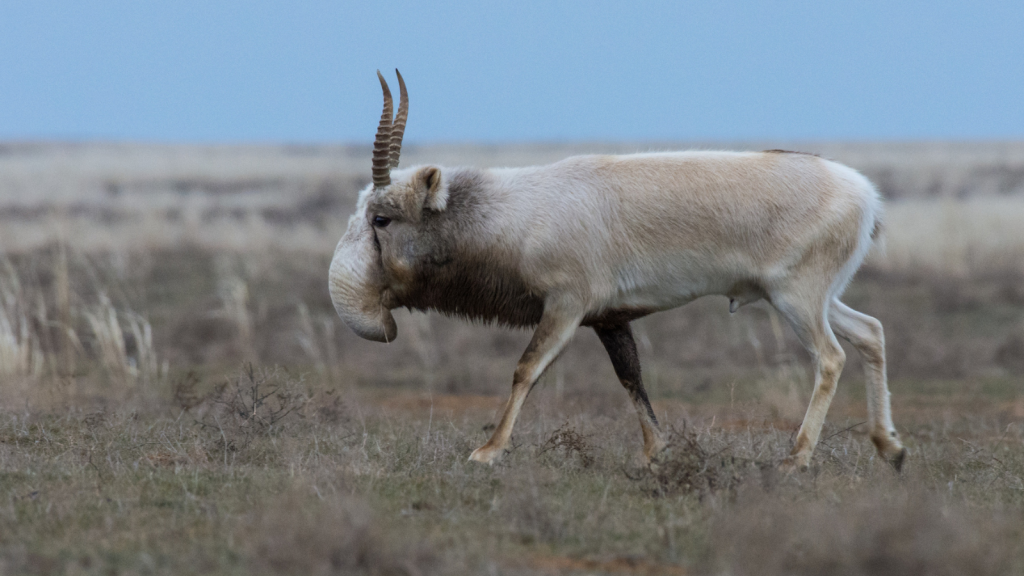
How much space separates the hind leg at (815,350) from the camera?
659 centimetres

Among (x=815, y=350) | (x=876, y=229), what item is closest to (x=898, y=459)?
(x=815, y=350)

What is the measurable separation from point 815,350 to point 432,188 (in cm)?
251

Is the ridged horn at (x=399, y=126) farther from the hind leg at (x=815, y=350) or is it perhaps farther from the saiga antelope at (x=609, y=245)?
the hind leg at (x=815, y=350)

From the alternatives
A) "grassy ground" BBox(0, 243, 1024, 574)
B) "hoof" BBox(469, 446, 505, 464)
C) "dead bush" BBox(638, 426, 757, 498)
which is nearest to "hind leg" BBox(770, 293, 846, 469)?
"grassy ground" BBox(0, 243, 1024, 574)

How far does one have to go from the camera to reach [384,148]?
674cm

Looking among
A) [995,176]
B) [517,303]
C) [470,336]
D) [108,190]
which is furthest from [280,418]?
[995,176]

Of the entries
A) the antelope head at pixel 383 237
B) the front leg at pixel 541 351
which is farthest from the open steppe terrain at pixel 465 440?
the antelope head at pixel 383 237

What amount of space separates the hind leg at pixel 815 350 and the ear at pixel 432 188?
2076mm

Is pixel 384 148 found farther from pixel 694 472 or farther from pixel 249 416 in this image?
pixel 694 472

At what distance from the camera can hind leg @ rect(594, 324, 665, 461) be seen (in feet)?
22.9

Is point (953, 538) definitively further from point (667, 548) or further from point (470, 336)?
point (470, 336)

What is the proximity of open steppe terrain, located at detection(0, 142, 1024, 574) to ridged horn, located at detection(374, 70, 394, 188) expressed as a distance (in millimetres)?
1660

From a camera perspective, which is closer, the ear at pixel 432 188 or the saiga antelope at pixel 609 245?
the saiga antelope at pixel 609 245

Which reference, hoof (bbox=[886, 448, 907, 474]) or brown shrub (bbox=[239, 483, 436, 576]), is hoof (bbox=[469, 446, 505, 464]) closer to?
brown shrub (bbox=[239, 483, 436, 576])
